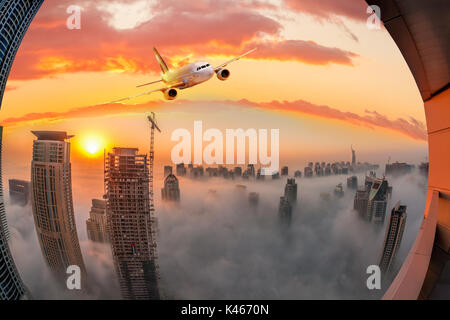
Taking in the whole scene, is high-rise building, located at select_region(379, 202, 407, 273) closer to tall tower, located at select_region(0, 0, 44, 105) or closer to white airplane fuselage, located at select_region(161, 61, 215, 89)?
white airplane fuselage, located at select_region(161, 61, 215, 89)

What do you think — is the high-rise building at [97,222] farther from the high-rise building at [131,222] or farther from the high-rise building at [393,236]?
the high-rise building at [393,236]

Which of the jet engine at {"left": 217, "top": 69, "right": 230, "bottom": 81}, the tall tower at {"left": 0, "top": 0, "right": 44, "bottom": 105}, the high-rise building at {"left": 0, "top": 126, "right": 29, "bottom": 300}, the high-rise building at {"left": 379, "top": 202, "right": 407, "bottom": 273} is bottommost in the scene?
the high-rise building at {"left": 379, "top": 202, "right": 407, "bottom": 273}

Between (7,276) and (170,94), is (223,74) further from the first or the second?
(7,276)

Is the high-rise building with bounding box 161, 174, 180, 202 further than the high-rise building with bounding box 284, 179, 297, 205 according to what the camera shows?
No

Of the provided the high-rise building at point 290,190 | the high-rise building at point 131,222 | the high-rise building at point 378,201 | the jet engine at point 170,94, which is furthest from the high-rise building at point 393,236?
the jet engine at point 170,94

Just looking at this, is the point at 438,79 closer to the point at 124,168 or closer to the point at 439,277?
the point at 439,277

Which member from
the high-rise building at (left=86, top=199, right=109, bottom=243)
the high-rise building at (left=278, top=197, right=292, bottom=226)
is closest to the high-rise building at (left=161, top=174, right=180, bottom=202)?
the high-rise building at (left=86, top=199, right=109, bottom=243)
